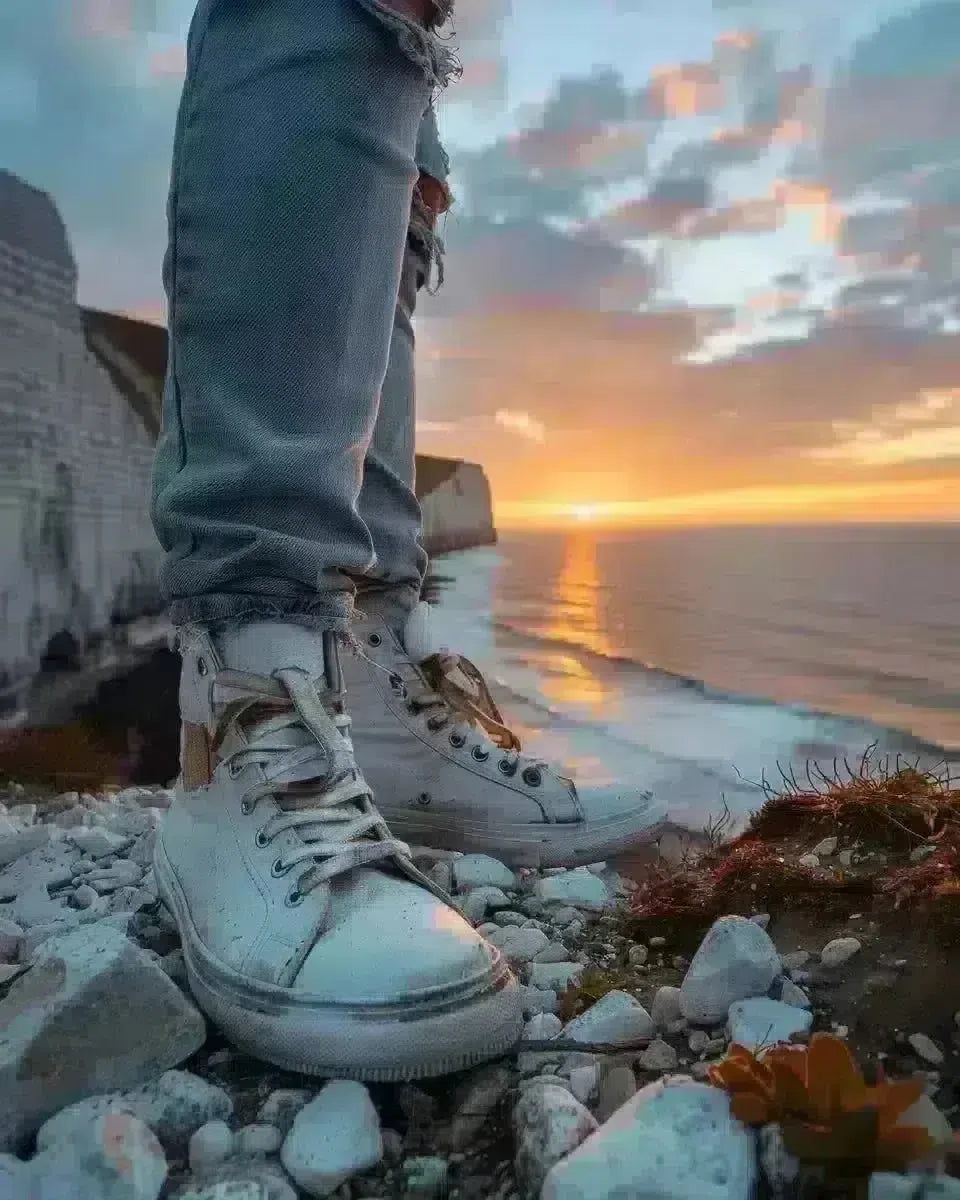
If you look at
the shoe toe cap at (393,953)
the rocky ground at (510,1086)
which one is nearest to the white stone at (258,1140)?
the rocky ground at (510,1086)

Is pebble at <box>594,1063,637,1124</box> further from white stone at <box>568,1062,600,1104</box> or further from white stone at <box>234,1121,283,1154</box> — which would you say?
white stone at <box>234,1121,283,1154</box>

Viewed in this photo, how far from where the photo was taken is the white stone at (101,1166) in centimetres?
78

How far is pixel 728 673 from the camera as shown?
22.0 feet

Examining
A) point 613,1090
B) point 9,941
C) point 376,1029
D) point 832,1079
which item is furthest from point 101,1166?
point 9,941

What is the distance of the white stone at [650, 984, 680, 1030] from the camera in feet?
3.60

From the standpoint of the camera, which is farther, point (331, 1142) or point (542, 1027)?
point (542, 1027)

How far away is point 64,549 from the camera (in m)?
5.67

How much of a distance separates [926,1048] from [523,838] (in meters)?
0.90

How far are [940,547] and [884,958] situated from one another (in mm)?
18004

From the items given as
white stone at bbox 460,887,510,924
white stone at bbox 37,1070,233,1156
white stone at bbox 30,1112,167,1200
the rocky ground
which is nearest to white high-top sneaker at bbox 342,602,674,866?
white stone at bbox 460,887,510,924

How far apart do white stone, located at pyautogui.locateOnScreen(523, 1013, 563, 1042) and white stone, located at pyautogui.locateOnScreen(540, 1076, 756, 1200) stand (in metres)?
0.31

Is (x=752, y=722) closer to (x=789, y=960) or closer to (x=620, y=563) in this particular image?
(x=789, y=960)

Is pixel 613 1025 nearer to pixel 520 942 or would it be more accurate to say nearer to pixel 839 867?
pixel 520 942

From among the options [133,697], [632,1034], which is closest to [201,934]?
[632,1034]
